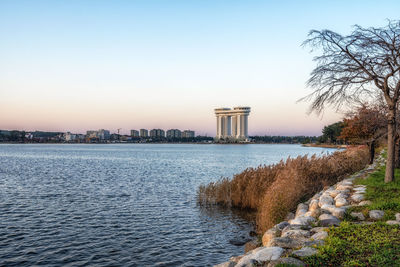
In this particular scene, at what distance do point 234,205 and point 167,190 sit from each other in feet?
26.0

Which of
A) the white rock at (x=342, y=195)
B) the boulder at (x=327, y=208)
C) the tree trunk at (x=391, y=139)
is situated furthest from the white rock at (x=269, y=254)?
the tree trunk at (x=391, y=139)

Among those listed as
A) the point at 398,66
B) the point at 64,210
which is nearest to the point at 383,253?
the point at 398,66

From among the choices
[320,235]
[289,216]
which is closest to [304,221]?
[320,235]

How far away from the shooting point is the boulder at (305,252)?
630 cm

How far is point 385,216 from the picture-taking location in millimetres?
8875

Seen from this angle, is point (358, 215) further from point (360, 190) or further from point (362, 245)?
point (360, 190)

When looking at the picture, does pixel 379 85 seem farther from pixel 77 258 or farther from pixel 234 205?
pixel 77 258

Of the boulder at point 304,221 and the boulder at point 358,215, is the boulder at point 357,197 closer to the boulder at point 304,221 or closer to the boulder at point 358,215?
the boulder at point 358,215

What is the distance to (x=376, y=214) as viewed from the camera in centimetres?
901

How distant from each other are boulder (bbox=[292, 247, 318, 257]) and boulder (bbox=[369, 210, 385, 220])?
11.4ft

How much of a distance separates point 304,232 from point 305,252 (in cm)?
181

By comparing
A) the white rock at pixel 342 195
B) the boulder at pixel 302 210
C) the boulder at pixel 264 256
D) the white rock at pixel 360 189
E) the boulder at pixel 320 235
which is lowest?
the boulder at pixel 302 210

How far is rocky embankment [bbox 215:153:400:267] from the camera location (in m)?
6.43

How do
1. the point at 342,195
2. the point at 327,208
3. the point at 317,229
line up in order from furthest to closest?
the point at 342,195 < the point at 327,208 < the point at 317,229
